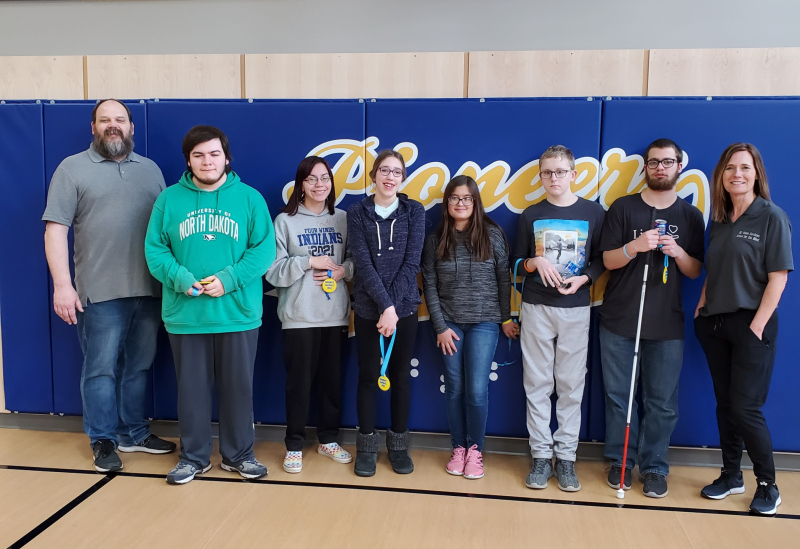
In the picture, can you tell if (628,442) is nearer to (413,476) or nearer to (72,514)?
(413,476)

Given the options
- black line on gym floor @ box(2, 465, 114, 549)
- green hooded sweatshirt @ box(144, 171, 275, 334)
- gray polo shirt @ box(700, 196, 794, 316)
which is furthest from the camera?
green hooded sweatshirt @ box(144, 171, 275, 334)

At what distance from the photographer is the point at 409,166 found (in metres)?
3.06

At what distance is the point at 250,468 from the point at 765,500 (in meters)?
2.55

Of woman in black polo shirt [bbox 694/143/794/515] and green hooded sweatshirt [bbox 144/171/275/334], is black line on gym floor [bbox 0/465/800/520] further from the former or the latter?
green hooded sweatshirt [bbox 144/171/275/334]

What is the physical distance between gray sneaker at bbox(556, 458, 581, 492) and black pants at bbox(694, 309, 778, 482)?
2.62ft

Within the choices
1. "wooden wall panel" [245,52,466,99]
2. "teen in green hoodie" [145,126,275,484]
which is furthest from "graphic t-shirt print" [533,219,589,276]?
"teen in green hoodie" [145,126,275,484]

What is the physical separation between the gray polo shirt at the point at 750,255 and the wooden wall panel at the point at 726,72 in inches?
36.1

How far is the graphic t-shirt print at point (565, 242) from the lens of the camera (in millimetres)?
2795

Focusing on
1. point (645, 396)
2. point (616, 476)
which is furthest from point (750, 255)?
point (616, 476)

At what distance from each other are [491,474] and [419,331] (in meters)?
0.89

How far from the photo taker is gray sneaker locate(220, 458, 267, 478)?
108 inches

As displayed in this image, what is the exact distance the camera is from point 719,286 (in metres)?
2.51

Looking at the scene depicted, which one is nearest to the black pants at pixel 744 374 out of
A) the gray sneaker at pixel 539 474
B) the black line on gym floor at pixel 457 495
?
the black line on gym floor at pixel 457 495

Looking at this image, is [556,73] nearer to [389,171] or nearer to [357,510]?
[389,171]
